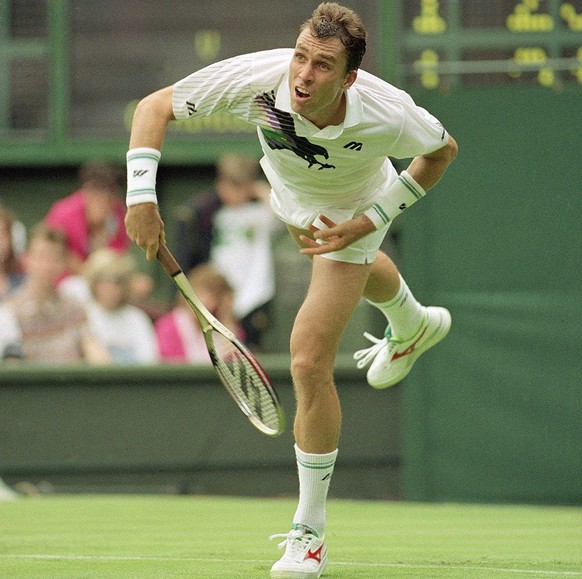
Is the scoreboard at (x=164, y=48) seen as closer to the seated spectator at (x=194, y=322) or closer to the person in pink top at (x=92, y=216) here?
the person in pink top at (x=92, y=216)

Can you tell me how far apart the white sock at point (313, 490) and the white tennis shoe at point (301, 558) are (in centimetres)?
6

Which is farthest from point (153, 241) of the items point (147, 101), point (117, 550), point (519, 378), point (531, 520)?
point (519, 378)

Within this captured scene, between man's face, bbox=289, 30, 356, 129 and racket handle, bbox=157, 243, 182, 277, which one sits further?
racket handle, bbox=157, 243, 182, 277

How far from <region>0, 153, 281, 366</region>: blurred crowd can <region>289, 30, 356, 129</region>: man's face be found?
5.01 m

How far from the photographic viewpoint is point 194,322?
412 inches

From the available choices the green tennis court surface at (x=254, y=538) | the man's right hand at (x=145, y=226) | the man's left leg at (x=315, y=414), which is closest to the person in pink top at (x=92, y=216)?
the green tennis court surface at (x=254, y=538)

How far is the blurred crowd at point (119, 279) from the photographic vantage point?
10.3m

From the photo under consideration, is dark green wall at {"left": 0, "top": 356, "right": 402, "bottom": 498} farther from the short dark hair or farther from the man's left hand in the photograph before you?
the short dark hair

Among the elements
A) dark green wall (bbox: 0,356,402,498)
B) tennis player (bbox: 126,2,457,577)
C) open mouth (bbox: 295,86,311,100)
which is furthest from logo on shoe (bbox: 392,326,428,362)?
dark green wall (bbox: 0,356,402,498)

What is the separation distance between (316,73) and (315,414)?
1.29 meters

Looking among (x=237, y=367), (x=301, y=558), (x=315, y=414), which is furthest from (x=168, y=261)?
(x=301, y=558)

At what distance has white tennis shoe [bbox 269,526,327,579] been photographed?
518 cm

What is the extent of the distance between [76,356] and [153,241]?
17.8ft

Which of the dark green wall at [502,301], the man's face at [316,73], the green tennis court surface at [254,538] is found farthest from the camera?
the dark green wall at [502,301]
